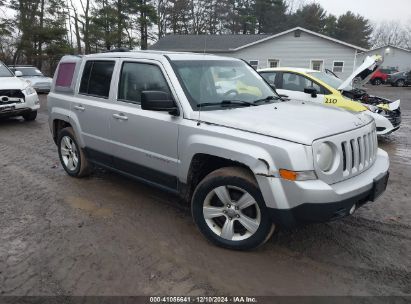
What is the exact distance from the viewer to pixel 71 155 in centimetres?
580

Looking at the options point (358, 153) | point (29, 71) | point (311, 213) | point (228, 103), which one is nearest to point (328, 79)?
point (228, 103)

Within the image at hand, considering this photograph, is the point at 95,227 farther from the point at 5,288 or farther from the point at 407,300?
the point at 407,300

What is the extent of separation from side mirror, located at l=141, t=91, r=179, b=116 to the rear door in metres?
1.13

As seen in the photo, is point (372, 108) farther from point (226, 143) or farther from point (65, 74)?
point (65, 74)

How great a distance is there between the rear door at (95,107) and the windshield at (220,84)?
118 centimetres

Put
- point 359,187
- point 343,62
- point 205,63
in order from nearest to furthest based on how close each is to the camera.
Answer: point 359,187, point 205,63, point 343,62

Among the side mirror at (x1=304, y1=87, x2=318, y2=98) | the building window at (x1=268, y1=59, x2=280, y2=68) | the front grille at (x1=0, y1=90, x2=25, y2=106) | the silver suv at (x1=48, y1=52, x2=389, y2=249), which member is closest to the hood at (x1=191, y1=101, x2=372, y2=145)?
the silver suv at (x1=48, y1=52, x2=389, y2=249)

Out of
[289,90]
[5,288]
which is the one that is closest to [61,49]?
[289,90]

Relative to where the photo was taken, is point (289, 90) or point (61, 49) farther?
point (61, 49)

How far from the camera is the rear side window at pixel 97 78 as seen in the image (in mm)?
4801

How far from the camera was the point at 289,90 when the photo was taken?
889cm

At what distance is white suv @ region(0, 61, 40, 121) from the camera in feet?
31.5

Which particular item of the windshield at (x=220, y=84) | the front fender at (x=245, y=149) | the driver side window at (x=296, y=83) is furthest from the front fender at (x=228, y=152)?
the driver side window at (x=296, y=83)

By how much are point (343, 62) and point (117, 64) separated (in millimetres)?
25490
